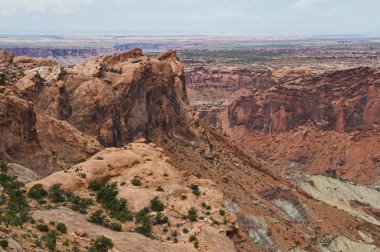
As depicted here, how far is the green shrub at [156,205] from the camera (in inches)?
1125

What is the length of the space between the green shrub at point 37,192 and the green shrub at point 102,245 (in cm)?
602

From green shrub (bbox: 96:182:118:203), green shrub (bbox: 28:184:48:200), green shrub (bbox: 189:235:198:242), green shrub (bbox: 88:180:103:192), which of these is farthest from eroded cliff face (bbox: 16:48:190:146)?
green shrub (bbox: 189:235:198:242)

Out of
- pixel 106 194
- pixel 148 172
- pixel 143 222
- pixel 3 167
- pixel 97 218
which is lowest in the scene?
pixel 143 222

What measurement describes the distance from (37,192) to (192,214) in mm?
8189

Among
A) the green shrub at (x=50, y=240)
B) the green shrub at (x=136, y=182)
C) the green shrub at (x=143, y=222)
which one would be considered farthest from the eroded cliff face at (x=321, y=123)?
the green shrub at (x=50, y=240)

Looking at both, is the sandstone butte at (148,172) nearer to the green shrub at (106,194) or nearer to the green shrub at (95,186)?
the green shrub at (95,186)

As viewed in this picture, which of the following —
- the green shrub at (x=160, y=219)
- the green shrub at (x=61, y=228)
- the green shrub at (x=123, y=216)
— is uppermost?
the green shrub at (x=61, y=228)

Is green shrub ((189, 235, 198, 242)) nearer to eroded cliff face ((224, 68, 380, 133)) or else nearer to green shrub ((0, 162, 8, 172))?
green shrub ((0, 162, 8, 172))

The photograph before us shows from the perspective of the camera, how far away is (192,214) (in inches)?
1115

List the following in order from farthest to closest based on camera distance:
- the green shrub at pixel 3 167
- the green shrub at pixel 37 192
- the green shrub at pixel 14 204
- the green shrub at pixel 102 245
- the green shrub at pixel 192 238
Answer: the green shrub at pixel 3 167, the green shrub at pixel 37 192, the green shrub at pixel 192 238, the green shrub at pixel 14 204, the green shrub at pixel 102 245

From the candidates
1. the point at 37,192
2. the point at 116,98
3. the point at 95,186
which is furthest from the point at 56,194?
the point at 116,98

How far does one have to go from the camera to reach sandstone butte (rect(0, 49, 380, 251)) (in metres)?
26.7

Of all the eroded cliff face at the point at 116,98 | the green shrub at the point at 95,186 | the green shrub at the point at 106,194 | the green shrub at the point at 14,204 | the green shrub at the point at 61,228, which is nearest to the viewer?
the green shrub at the point at 14,204

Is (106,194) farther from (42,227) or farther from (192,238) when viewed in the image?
(42,227)
